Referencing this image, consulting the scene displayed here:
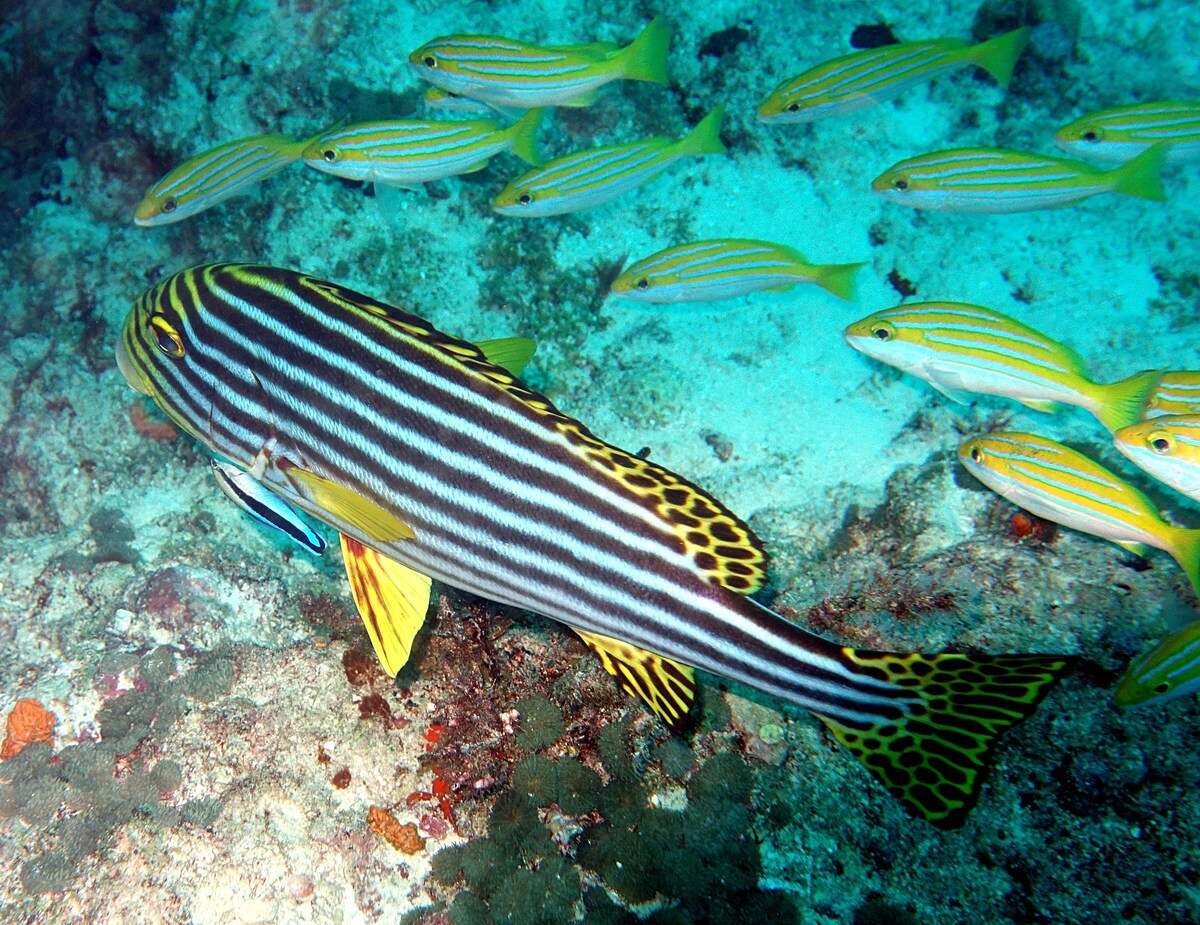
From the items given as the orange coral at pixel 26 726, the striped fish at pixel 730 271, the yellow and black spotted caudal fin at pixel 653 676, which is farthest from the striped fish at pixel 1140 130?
the orange coral at pixel 26 726

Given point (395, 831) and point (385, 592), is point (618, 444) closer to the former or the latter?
point (385, 592)

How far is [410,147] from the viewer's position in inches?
184

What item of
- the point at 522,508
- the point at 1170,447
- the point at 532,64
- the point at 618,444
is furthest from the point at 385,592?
the point at 532,64

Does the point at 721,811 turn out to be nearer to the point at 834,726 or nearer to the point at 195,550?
the point at 834,726

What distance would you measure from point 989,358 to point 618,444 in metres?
2.42

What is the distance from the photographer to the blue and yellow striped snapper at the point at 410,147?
4.64m

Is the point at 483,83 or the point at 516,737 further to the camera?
the point at 483,83

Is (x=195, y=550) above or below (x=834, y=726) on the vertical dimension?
below

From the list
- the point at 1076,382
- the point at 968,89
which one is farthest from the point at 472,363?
the point at 968,89

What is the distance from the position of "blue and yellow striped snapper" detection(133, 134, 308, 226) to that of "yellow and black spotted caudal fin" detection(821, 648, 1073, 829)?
476 cm

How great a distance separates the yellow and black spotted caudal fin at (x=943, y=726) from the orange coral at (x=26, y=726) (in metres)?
3.82

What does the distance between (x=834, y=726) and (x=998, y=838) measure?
117 cm

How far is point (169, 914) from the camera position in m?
2.94

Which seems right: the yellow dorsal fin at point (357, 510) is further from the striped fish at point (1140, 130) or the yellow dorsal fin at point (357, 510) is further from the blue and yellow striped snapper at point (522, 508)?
the striped fish at point (1140, 130)
